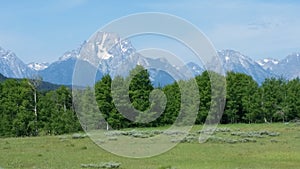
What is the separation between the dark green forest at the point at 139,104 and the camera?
7975cm

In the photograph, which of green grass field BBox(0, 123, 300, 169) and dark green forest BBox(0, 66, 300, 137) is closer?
green grass field BBox(0, 123, 300, 169)

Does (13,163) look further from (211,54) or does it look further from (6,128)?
(6,128)

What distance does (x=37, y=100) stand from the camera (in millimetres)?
81938

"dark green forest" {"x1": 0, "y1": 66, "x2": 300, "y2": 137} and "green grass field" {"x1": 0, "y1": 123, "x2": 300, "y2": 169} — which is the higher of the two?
"dark green forest" {"x1": 0, "y1": 66, "x2": 300, "y2": 137}

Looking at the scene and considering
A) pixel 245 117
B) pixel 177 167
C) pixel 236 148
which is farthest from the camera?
pixel 245 117

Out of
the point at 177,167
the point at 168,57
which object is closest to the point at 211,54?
the point at 168,57

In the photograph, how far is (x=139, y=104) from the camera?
8119 cm

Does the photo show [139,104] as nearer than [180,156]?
No

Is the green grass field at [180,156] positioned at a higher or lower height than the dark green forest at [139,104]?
lower

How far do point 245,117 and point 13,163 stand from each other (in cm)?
7336

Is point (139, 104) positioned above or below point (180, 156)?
above

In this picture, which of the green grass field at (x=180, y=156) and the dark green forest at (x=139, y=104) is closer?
the green grass field at (x=180, y=156)

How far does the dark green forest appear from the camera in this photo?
79.8 meters

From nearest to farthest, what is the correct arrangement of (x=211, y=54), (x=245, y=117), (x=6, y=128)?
(x=211, y=54), (x=6, y=128), (x=245, y=117)
